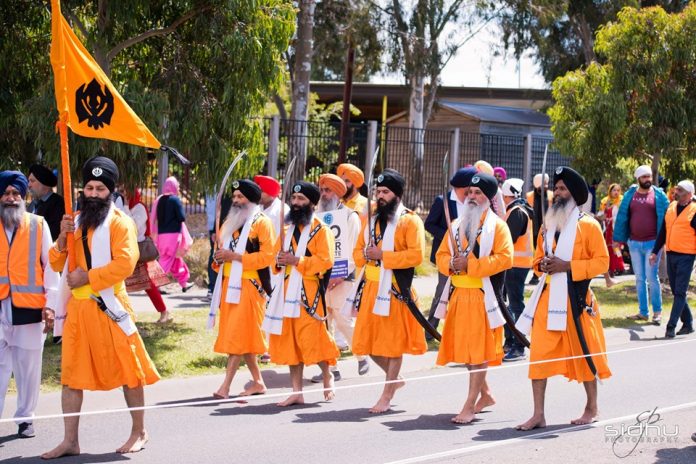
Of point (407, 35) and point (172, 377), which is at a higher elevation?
point (407, 35)

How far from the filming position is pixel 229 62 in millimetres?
11594

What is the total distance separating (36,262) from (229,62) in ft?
14.8

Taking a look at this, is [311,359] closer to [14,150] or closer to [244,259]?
[244,259]

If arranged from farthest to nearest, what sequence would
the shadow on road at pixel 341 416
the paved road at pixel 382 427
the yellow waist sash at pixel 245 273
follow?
the yellow waist sash at pixel 245 273, the shadow on road at pixel 341 416, the paved road at pixel 382 427

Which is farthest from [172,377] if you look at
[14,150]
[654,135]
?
[654,135]

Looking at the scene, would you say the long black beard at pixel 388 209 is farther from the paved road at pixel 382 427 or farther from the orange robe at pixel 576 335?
the paved road at pixel 382 427

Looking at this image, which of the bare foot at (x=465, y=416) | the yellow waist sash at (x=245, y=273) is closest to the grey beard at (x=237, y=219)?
the yellow waist sash at (x=245, y=273)

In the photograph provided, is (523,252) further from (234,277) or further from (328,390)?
(234,277)

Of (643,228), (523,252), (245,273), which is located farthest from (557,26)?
(245,273)

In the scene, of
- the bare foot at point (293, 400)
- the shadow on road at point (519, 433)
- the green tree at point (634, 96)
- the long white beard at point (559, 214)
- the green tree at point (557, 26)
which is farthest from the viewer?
the green tree at point (557, 26)

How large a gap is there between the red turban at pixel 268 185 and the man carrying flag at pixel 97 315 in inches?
134

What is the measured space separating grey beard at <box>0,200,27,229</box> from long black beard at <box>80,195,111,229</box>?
29.0 inches

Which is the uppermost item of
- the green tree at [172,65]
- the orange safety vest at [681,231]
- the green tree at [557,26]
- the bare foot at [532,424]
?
the green tree at [557,26]

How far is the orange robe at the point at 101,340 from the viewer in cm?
704
